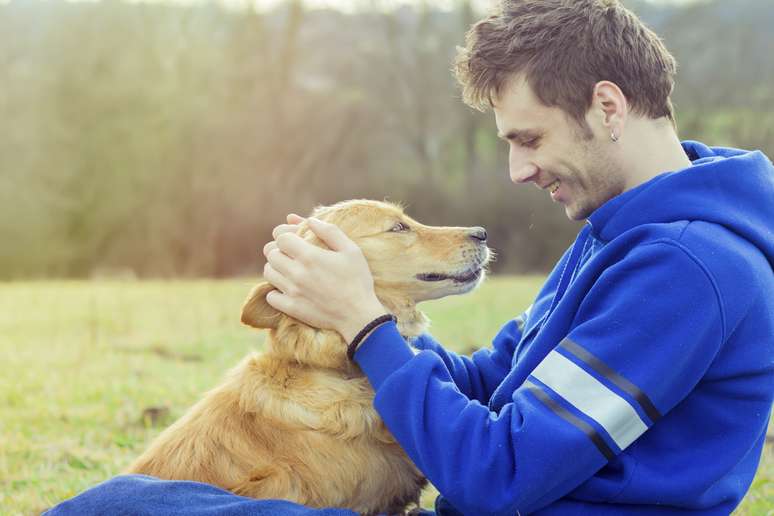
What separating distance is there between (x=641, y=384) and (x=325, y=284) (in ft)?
3.24

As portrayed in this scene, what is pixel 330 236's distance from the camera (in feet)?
9.05

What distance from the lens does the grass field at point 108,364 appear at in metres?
4.43

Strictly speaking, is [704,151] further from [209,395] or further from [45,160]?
[45,160]

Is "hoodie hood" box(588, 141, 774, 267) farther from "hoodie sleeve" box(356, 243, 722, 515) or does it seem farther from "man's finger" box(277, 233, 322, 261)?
"man's finger" box(277, 233, 322, 261)

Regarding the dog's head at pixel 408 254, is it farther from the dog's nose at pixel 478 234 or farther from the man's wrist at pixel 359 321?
the man's wrist at pixel 359 321

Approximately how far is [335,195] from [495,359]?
21.7 metres

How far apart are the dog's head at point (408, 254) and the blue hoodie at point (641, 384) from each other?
2.79ft

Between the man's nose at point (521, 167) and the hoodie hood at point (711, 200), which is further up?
the man's nose at point (521, 167)

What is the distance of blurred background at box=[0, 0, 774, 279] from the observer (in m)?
23.6

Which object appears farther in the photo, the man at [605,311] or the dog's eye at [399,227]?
the dog's eye at [399,227]

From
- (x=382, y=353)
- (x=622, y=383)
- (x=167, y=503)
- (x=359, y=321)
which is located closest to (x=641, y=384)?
(x=622, y=383)

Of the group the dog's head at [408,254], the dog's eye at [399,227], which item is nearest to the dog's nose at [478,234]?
the dog's head at [408,254]

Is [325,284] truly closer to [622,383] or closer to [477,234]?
[622,383]

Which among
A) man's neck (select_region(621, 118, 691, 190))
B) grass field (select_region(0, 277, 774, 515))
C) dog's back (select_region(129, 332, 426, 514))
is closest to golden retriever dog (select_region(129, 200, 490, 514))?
dog's back (select_region(129, 332, 426, 514))
